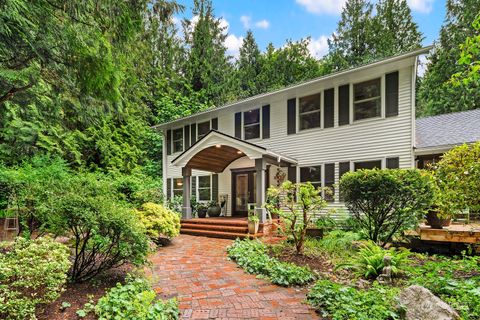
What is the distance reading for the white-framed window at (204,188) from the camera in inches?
496

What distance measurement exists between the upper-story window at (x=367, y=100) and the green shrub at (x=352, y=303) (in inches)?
254

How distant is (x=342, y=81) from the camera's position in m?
8.83

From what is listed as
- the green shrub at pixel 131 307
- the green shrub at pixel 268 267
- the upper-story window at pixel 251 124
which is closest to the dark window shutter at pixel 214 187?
the upper-story window at pixel 251 124

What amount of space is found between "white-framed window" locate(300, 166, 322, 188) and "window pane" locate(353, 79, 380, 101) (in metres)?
2.74

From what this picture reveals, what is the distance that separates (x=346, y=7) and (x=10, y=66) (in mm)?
23509

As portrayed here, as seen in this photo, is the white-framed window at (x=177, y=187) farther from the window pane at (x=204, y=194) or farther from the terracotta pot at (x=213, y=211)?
the terracotta pot at (x=213, y=211)

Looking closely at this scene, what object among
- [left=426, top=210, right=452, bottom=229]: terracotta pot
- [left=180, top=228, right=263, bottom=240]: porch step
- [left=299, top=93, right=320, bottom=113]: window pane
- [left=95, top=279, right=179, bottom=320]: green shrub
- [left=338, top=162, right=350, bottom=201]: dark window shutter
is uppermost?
[left=299, top=93, right=320, bottom=113]: window pane

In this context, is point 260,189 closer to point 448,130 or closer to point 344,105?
point 344,105

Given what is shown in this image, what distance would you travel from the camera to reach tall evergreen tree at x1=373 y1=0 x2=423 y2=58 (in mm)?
19500

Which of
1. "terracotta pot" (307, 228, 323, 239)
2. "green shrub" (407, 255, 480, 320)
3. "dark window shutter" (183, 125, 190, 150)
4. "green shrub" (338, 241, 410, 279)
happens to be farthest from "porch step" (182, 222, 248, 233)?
"green shrub" (407, 255, 480, 320)

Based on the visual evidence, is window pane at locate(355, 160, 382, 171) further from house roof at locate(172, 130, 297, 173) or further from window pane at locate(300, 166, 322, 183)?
house roof at locate(172, 130, 297, 173)

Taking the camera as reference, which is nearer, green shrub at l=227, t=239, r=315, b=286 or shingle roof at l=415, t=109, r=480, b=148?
green shrub at l=227, t=239, r=315, b=286

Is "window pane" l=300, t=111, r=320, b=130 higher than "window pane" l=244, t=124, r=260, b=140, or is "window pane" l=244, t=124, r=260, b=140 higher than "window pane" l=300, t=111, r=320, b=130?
"window pane" l=300, t=111, r=320, b=130

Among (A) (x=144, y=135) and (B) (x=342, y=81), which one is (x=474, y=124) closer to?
(B) (x=342, y=81)
